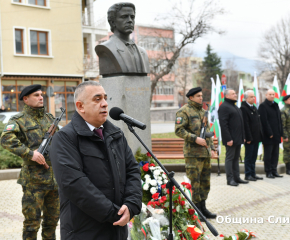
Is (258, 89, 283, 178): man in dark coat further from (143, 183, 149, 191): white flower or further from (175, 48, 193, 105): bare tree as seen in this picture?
(175, 48, 193, 105): bare tree

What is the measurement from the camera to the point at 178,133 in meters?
6.16

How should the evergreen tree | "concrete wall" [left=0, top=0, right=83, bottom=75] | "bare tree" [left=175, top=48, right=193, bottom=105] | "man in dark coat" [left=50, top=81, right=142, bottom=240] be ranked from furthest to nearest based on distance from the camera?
the evergreen tree, "bare tree" [left=175, top=48, right=193, bottom=105], "concrete wall" [left=0, top=0, right=83, bottom=75], "man in dark coat" [left=50, top=81, right=142, bottom=240]

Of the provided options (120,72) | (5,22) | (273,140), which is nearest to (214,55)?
(5,22)

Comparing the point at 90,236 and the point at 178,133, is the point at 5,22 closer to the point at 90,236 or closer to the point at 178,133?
the point at 178,133

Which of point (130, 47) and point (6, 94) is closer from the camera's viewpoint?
point (130, 47)

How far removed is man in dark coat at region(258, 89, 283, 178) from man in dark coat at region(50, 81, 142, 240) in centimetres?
723

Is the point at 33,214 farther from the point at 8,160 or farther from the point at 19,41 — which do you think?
the point at 19,41

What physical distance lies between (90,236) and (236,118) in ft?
19.6

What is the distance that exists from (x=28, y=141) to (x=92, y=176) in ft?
6.91

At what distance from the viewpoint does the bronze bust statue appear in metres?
5.88

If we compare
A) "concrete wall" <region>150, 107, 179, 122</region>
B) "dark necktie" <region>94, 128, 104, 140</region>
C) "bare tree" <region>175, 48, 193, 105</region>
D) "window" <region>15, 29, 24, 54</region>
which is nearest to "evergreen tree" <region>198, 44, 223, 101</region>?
"bare tree" <region>175, 48, 193, 105</region>

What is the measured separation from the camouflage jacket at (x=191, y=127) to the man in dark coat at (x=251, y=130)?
289 cm

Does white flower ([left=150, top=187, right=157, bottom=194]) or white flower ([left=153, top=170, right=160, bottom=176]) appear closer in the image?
white flower ([left=150, top=187, right=157, bottom=194])

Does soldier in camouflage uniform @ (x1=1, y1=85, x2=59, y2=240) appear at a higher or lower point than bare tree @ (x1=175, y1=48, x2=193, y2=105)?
lower
